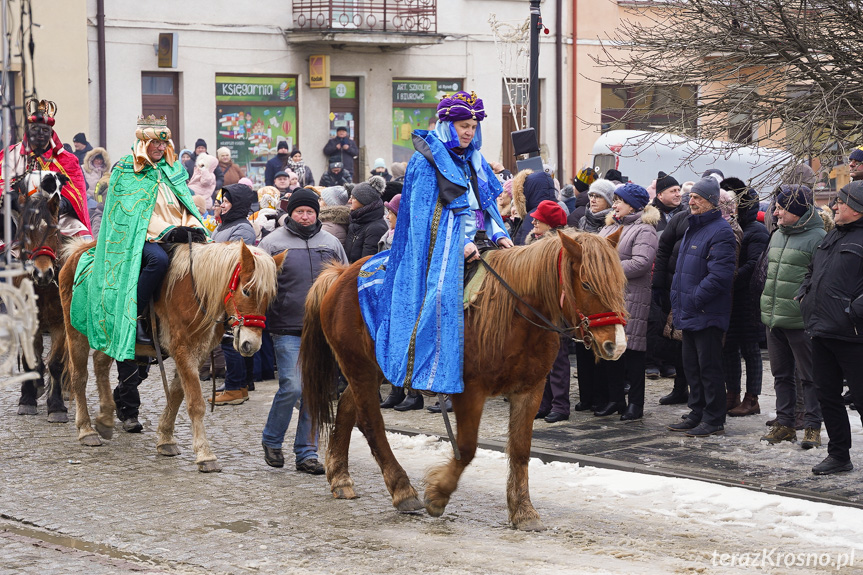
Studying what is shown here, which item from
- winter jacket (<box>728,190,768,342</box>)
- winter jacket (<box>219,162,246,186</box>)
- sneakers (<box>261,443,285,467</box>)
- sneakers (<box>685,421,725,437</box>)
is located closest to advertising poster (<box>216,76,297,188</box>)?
winter jacket (<box>219,162,246,186</box>)

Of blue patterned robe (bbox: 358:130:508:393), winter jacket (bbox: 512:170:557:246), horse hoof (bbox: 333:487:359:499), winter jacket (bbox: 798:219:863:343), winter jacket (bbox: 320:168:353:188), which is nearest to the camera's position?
blue patterned robe (bbox: 358:130:508:393)

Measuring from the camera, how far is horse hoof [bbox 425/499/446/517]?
288 inches

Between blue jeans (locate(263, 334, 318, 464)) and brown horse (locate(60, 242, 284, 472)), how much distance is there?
1.50 feet

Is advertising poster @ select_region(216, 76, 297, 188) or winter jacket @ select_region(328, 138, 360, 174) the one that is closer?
winter jacket @ select_region(328, 138, 360, 174)

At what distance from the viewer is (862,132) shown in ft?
24.7

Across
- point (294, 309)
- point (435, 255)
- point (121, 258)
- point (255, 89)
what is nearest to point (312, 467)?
point (294, 309)

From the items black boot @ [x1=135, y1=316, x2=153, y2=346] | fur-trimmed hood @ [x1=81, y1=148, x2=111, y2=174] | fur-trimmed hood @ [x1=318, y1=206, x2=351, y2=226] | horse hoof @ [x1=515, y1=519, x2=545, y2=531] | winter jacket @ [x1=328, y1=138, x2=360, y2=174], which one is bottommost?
horse hoof @ [x1=515, y1=519, x2=545, y2=531]

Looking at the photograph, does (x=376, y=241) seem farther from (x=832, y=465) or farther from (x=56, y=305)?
(x=832, y=465)

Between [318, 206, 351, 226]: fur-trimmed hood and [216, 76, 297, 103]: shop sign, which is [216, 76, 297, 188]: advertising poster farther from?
[318, 206, 351, 226]: fur-trimmed hood

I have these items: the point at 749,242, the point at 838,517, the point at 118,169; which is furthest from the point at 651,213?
the point at 118,169

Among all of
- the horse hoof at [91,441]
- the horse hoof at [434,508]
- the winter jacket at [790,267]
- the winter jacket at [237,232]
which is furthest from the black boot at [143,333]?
the winter jacket at [790,267]

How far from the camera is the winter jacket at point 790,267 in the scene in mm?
9500

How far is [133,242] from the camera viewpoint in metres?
9.31

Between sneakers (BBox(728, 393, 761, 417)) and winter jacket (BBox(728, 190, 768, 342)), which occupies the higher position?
winter jacket (BBox(728, 190, 768, 342))
